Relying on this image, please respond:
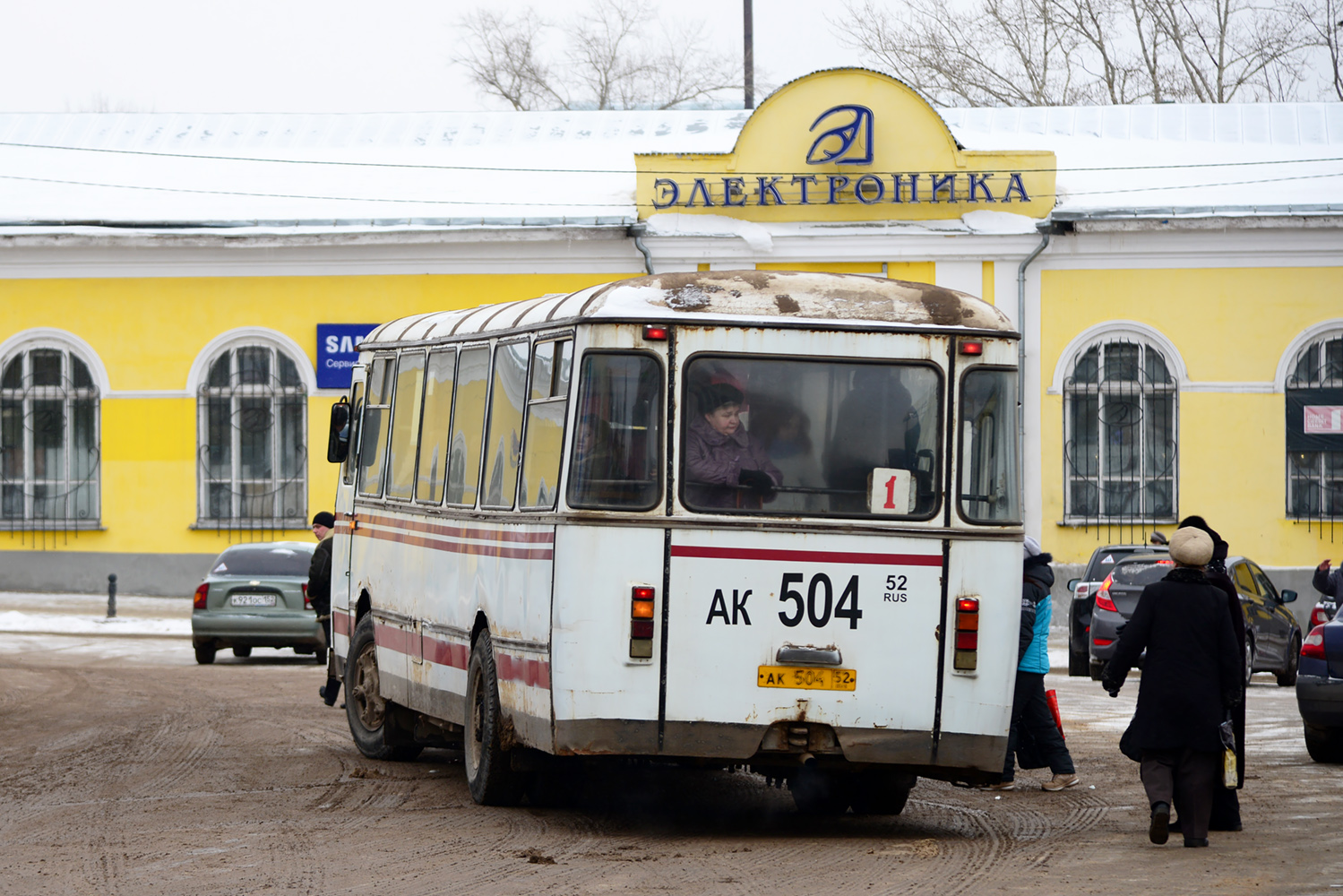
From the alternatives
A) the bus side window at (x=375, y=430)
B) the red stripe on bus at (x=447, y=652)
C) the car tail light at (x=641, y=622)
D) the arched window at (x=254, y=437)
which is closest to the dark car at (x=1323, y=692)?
the car tail light at (x=641, y=622)

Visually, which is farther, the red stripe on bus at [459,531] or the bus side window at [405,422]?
the bus side window at [405,422]

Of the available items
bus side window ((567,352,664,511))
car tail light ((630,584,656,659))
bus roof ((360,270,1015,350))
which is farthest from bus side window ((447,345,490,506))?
car tail light ((630,584,656,659))

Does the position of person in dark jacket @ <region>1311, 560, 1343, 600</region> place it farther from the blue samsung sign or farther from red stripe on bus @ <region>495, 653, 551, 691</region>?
red stripe on bus @ <region>495, 653, 551, 691</region>

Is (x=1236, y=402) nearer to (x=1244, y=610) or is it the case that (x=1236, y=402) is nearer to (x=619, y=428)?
(x=1244, y=610)

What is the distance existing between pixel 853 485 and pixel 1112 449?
1878 centimetres

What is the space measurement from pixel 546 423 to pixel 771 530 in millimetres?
1382

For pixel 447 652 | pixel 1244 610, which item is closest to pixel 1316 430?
pixel 1244 610

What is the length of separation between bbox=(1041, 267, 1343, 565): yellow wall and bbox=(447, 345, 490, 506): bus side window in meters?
17.3

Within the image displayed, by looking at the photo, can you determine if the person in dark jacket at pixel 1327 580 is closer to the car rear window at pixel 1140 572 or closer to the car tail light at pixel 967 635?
the car rear window at pixel 1140 572

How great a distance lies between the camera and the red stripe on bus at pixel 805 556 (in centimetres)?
905

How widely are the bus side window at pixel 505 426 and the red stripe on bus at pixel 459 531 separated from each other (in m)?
0.17

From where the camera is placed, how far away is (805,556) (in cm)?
909

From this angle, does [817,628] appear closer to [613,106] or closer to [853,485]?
[853,485]

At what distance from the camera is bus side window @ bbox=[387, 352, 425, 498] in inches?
478
